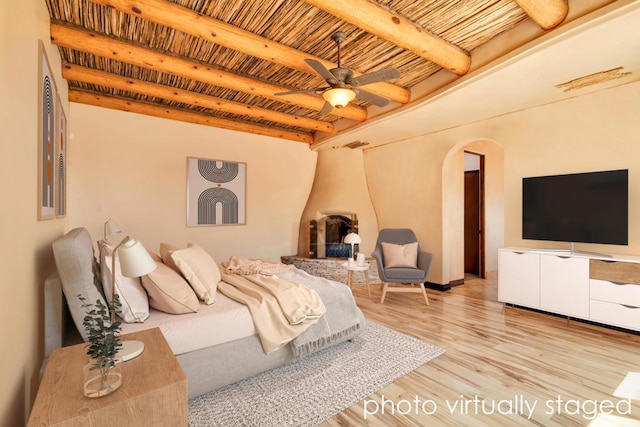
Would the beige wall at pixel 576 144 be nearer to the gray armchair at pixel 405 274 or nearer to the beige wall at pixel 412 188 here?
the beige wall at pixel 412 188

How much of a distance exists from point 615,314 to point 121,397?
3807mm

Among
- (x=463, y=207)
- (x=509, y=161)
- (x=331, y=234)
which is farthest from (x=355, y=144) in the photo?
(x=509, y=161)

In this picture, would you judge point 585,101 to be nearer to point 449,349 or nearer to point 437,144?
point 437,144

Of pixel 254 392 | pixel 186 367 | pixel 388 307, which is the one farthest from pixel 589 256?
pixel 186 367

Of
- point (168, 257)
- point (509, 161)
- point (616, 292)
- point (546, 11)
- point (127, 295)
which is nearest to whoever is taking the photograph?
point (127, 295)

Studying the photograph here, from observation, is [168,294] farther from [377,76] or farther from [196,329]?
[377,76]

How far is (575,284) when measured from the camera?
3.06 metres

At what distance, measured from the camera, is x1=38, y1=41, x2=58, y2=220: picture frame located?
1.71 metres

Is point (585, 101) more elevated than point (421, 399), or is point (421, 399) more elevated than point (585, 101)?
point (585, 101)

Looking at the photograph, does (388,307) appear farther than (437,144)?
No

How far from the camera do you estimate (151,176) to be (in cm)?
448

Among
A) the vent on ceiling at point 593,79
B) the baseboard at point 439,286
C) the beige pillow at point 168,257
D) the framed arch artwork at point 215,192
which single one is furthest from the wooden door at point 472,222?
the beige pillow at point 168,257

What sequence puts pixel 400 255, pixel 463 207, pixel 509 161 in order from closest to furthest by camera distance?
pixel 509 161 < pixel 400 255 < pixel 463 207

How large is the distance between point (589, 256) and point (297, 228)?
421cm
